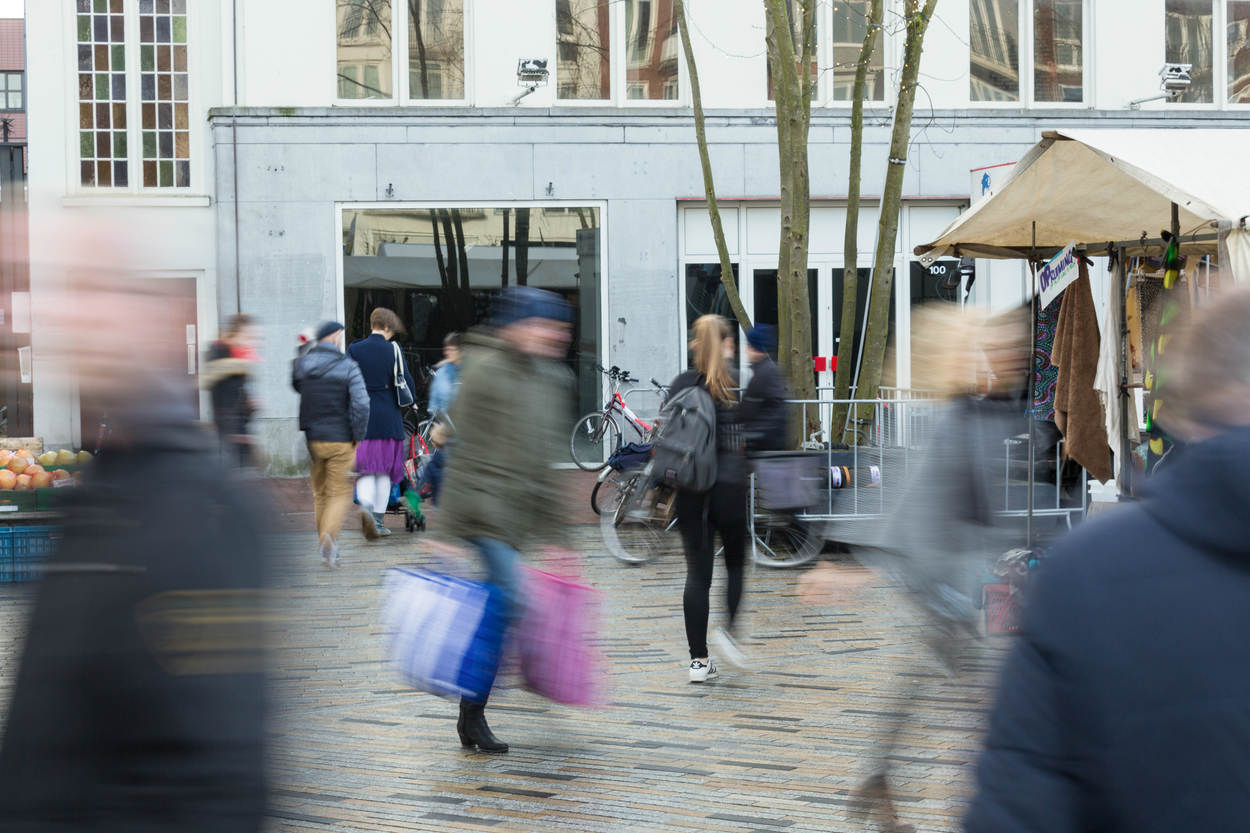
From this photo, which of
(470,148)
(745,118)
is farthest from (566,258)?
(745,118)

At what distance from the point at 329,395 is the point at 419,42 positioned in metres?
9.01

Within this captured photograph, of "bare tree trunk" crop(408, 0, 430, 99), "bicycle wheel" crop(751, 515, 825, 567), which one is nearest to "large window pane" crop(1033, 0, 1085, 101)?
"bare tree trunk" crop(408, 0, 430, 99)

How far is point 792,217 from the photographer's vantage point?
11766 millimetres

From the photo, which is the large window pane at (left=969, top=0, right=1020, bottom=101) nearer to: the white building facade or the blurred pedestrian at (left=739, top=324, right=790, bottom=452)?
the white building facade

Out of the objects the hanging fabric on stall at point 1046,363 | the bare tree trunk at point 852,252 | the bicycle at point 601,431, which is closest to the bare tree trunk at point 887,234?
the bare tree trunk at point 852,252

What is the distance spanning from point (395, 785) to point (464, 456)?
1309 millimetres

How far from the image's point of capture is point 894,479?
10.5m

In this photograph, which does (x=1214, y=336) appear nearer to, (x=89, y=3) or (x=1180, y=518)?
(x=1180, y=518)

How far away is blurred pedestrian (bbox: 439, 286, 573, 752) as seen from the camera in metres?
5.29

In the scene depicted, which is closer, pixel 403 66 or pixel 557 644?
pixel 557 644

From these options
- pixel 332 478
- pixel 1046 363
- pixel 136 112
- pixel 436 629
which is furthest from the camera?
pixel 136 112

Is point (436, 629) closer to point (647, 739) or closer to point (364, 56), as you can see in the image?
point (647, 739)

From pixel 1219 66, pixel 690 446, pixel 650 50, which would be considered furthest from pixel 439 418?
pixel 1219 66

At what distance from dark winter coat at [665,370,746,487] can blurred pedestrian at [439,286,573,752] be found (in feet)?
5.15
